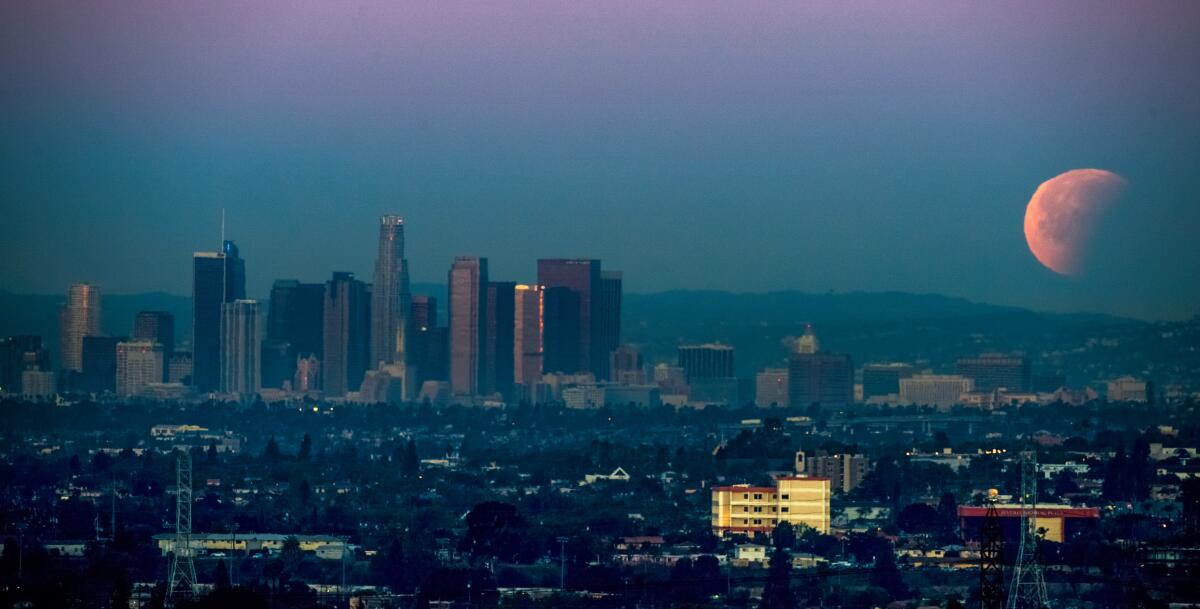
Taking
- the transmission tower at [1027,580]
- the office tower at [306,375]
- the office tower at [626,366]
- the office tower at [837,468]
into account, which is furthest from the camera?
the office tower at [306,375]

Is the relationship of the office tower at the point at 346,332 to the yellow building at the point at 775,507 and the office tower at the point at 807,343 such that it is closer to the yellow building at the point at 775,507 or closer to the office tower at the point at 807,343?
the office tower at the point at 807,343

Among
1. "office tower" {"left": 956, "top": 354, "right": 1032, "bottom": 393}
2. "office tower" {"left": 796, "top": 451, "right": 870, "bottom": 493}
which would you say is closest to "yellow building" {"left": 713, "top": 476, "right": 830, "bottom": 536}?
"office tower" {"left": 796, "top": 451, "right": 870, "bottom": 493}

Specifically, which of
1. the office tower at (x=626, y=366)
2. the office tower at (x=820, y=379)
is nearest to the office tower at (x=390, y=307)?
the office tower at (x=626, y=366)

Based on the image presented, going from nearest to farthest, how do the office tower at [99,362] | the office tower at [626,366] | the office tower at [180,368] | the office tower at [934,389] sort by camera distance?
the office tower at [934,389]
the office tower at [99,362]
the office tower at [180,368]
the office tower at [626,366]

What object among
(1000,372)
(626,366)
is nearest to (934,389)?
(1000,372)

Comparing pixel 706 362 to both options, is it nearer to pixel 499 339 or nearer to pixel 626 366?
pixel 626 366

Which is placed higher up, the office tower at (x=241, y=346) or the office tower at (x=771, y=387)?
the office tower at (x=241, y=346)
